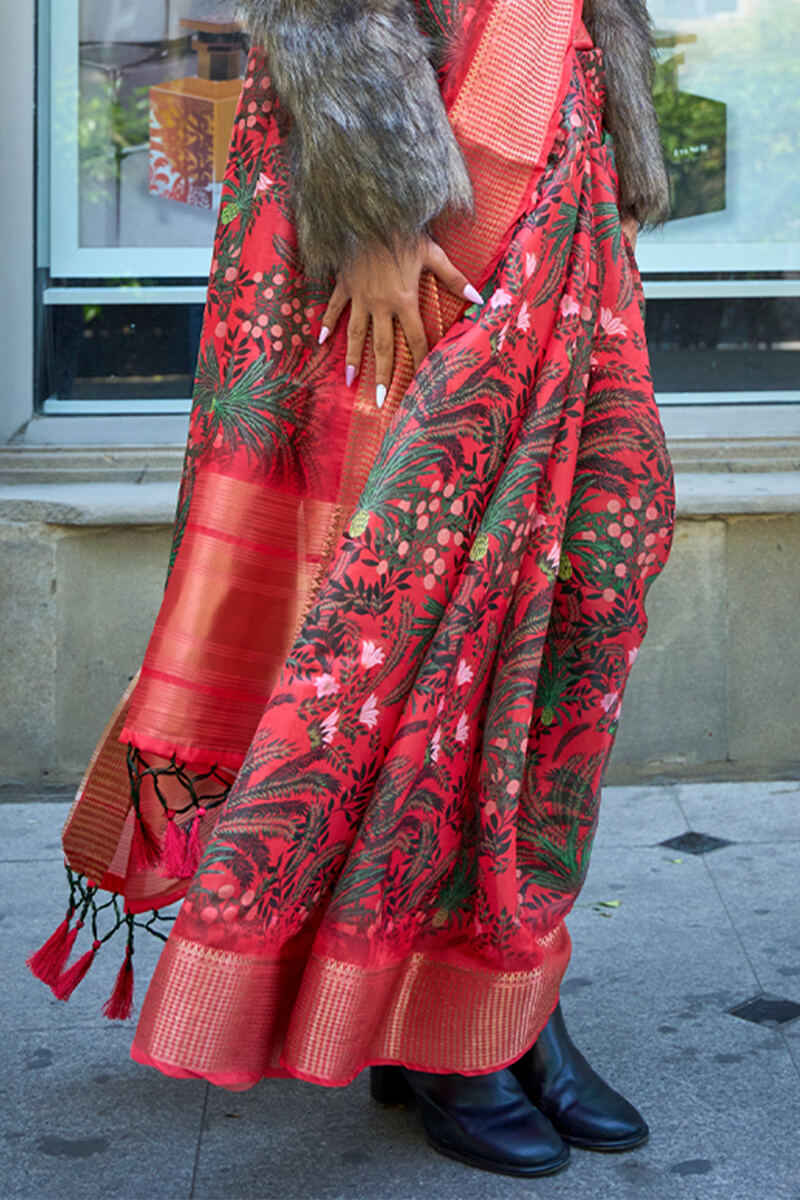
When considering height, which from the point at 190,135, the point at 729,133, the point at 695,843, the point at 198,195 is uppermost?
the point at 729,133

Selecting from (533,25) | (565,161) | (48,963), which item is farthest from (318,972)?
(533,25)

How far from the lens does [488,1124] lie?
1812 mm

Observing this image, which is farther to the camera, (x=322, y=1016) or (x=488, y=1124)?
(x=488, y=1124)

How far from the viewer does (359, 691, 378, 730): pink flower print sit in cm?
166

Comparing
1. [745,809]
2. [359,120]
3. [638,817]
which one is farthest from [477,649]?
[745,809]

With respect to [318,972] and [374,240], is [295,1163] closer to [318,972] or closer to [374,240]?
[318,972]

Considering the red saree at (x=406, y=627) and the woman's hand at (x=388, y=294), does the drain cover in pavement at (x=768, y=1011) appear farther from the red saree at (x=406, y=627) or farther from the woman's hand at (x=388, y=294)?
the woman's hand at (x=388, y=294)

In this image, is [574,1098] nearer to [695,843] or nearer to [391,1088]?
[391,1088]

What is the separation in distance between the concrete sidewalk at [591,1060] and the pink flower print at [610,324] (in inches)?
43.9

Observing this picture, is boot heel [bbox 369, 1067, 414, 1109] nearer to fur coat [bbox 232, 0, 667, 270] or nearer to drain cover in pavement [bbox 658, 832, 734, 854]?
fur coat [bbox 232, 0, 667, 270]

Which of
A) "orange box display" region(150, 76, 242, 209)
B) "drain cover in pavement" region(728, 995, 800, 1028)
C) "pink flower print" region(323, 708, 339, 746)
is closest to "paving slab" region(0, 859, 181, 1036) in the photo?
"pink flower print" region(323, 708, 339, 746)

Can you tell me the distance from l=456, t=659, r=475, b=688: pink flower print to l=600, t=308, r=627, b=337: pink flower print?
515 mm

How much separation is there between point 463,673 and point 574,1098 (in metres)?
0.65

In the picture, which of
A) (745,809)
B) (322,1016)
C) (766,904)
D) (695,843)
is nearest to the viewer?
(322,1016)
